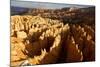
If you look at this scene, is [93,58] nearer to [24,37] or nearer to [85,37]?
[85,37]

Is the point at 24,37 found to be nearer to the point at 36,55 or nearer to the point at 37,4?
the point at 36,55
